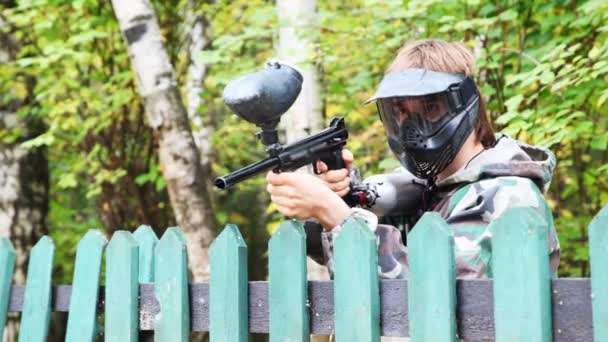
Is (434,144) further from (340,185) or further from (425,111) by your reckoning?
(340,185)

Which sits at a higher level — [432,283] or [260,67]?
[260,67]

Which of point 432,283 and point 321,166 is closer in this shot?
point 432,283

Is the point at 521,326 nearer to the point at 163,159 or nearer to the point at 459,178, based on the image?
the point at 459,178

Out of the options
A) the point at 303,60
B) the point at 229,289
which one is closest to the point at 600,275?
the point at 229,289

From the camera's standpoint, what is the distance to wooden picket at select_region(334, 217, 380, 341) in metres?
2.21

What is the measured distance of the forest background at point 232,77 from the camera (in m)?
4.24

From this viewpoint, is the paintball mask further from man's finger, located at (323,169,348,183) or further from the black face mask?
man's finger, located at (323,169,348,183)

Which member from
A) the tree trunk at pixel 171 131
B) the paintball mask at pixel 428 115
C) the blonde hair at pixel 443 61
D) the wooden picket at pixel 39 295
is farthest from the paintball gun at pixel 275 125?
the tree trunk at pixel 171 131

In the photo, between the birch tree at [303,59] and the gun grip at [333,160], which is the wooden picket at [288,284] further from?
the birch tree at [303,59]

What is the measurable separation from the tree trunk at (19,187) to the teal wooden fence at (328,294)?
3.08m

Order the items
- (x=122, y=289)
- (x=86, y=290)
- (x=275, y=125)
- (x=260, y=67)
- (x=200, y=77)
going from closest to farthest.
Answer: (x=275, y=125) < (x=122, y=289) < (x=86, y=290) < (x=260, y=67) < (x=200, y=77)

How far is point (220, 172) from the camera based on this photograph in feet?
28.7

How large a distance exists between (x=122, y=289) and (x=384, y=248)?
105cm

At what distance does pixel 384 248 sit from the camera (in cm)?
231
